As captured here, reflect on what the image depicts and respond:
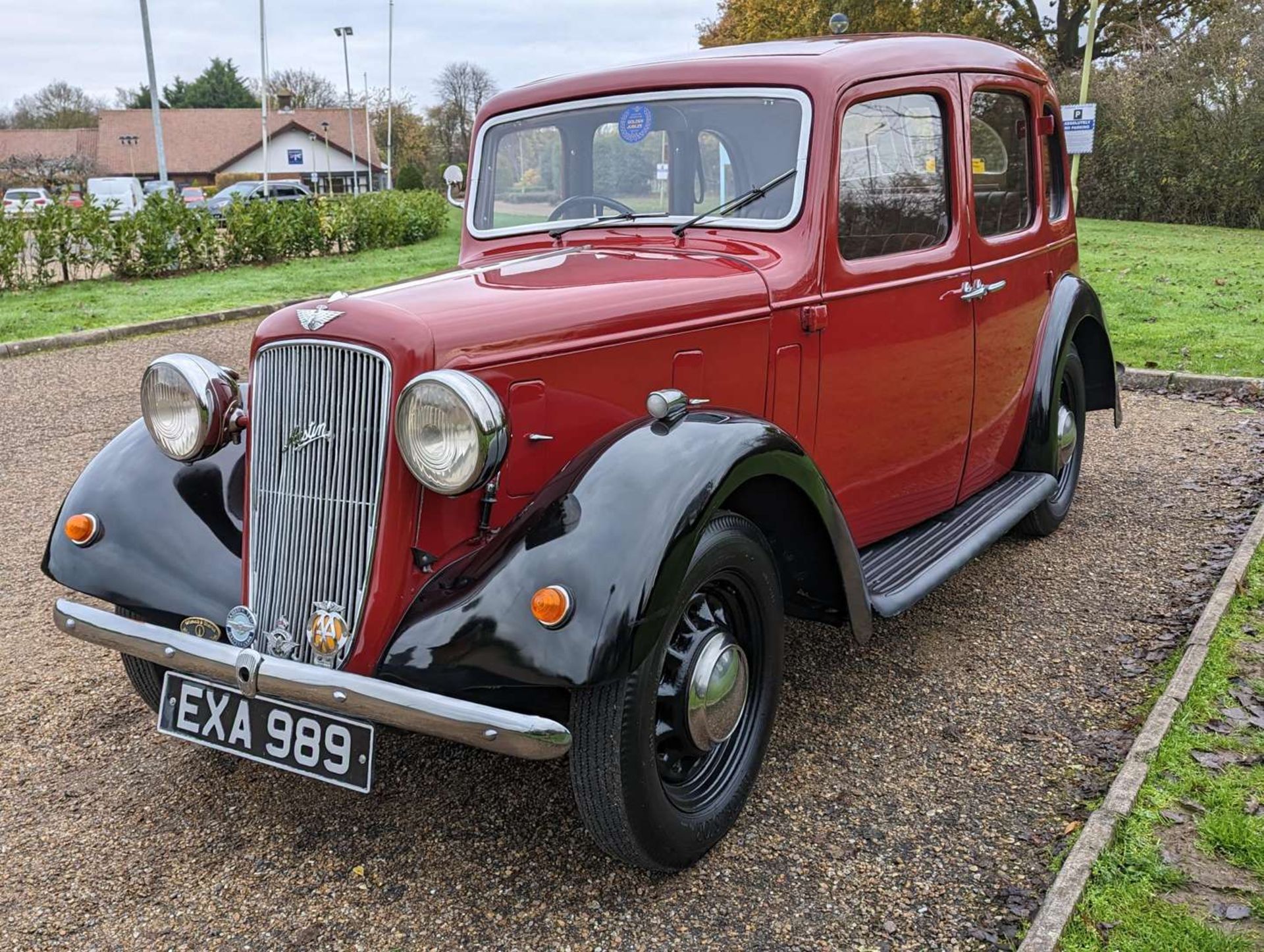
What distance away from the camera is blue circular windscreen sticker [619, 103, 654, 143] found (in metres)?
3.50

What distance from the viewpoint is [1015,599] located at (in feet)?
13.9

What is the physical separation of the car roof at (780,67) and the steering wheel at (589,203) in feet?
1.13

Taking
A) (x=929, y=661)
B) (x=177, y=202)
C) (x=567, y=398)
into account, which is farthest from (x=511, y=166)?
(x=177, y=202)

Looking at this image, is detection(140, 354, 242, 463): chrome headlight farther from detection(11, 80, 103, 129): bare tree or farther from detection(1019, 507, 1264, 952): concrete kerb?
detection(11, 80, 103, 129): bare tree

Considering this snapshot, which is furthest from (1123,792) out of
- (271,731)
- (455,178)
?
(455,178)

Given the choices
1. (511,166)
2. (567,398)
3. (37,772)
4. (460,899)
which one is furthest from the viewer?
(511,166)

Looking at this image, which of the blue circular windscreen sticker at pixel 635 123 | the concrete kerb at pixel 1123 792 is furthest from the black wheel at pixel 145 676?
the concrete kerb at pixel 1123 792

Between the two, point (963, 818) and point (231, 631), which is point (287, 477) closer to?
point (231, 631)

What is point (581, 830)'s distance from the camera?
8.97ft

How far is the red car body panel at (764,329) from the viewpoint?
97.7 inches

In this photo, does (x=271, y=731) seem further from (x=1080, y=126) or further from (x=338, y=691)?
(x=1080, y=126)

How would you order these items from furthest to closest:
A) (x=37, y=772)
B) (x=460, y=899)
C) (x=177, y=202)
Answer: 1. (x=177, y=202)
2. (x=37, y=772)
3. (x=460, y=899)

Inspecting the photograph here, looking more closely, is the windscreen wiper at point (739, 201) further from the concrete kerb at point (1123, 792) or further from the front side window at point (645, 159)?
the concrete kerb at point (1123, 792)

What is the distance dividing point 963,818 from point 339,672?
167cm
